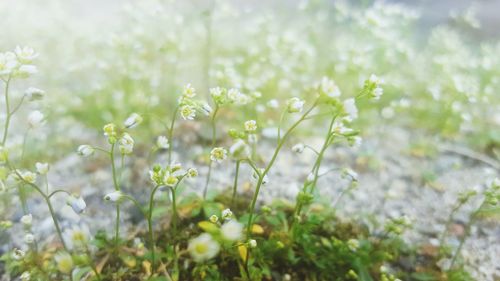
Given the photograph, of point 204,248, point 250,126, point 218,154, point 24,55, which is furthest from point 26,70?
point 204,248

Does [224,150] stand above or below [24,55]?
below

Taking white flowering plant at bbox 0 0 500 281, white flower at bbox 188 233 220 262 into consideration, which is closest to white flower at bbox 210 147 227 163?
white flowering plant at bbox 0 0 500 281

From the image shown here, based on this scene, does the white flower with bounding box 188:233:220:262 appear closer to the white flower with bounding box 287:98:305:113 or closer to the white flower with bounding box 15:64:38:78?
the white flower with bounding box 287:98:305:113

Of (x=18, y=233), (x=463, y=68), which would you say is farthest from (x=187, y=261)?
(x=463, y=68)

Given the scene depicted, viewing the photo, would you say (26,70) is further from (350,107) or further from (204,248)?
(350,107)

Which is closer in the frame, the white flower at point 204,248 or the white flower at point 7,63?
the white flower at point 204,248

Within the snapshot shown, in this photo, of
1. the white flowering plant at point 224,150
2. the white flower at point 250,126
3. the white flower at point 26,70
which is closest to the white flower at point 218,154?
the white flowering plant at point 224,150

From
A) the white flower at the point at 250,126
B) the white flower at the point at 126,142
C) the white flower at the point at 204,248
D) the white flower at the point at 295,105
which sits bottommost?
the white flower at the point at 204,248

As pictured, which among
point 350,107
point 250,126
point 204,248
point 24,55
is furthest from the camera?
point 250,126

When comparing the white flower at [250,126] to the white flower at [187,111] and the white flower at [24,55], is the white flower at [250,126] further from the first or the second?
the white flower at [24,55]

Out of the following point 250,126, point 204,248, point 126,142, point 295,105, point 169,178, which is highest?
point 295,105

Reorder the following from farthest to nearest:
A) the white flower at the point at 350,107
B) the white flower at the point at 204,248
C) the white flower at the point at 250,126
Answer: the white flower at the point at 250,126 < the white flower at the point at 350,107 < the white flower at the point at 204,248

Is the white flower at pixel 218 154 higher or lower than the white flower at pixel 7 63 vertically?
lower
